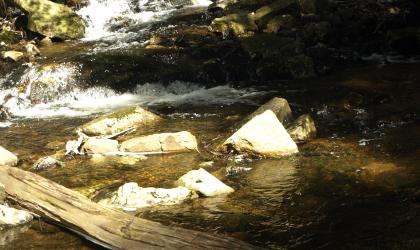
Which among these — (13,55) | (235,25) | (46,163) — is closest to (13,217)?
(46,163)

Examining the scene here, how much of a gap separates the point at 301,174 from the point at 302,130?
4.78ft

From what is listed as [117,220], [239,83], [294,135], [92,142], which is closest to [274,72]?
[239,83]

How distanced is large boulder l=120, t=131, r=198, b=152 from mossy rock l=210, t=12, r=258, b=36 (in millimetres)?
7596

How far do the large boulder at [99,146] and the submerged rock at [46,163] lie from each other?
20.6 inches

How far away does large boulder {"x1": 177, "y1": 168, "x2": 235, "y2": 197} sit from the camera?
554 centimetres

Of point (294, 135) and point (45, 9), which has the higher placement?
point (45, 9)

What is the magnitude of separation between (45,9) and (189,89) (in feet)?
22.7

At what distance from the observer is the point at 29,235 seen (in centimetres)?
488

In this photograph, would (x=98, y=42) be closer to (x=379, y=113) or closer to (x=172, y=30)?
(x=172, y=30)

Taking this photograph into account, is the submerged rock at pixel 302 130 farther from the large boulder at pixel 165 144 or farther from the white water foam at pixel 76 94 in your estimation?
the white water foam at pixel 76 94

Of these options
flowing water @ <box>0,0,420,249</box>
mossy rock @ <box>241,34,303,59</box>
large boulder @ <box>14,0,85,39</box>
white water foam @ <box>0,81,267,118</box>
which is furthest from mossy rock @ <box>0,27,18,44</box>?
mossy rock @ <box>241,34,303,59</box>

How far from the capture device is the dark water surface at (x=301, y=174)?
15.2 feet

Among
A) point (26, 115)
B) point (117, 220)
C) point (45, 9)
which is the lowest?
point (26, 115)

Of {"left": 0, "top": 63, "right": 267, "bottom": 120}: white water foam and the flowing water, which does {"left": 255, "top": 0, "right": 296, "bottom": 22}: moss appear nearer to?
the flowing water
